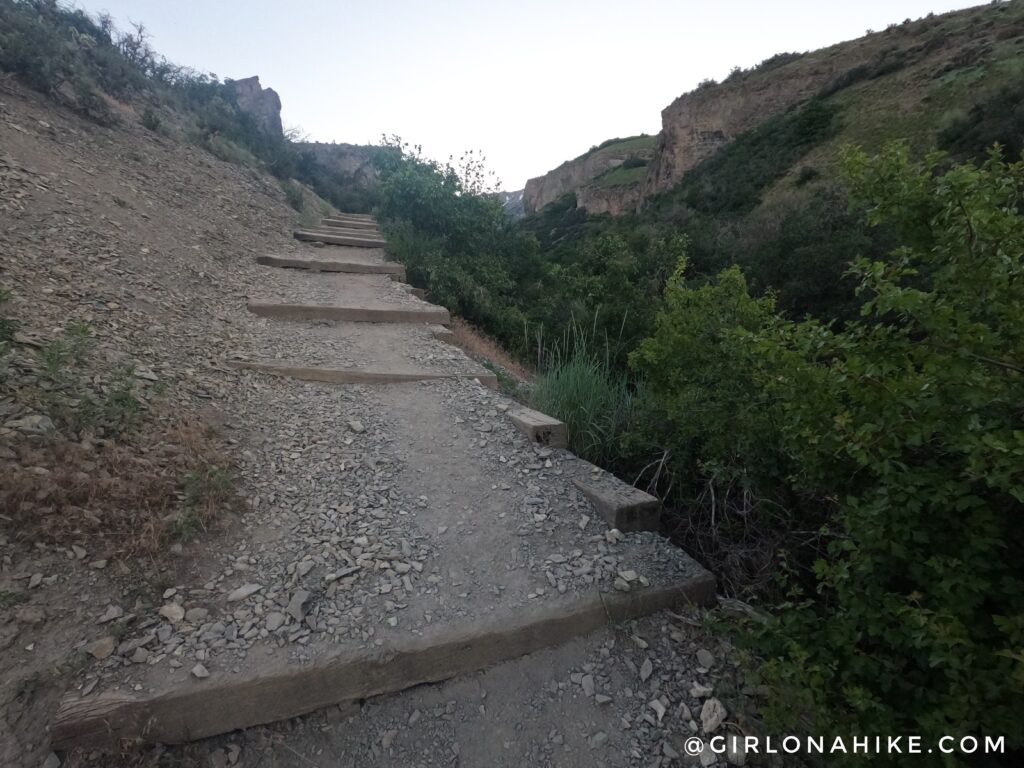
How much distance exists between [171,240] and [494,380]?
4.44 m

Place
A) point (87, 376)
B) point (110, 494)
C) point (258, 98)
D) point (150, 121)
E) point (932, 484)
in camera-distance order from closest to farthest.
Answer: point (932, 484) → point (110, 494) → point (87, 376) → point (150, 121) → point (258, 98)

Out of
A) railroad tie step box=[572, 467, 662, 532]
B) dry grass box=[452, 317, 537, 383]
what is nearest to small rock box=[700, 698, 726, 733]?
railroad tie step box=[572, 467, 662, 532]

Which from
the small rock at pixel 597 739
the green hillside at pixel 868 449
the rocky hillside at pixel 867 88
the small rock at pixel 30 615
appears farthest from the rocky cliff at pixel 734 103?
the small rock at pixel 30 615

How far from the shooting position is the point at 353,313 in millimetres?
5668

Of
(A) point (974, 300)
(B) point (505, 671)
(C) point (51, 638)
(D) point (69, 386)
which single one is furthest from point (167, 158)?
(A) point (974, 300)

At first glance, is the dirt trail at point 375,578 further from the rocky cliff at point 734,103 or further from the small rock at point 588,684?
the rocky cliff at point 734,103

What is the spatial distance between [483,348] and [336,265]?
3051 mm

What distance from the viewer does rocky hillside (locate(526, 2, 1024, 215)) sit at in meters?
15.6

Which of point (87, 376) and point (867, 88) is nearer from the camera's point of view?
point (87, 376)

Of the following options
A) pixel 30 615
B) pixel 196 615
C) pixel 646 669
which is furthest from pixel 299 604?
pixel 646 669

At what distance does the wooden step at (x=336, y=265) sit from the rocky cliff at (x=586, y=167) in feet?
134

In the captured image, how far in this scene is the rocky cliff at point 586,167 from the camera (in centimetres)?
4823

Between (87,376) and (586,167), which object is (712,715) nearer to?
(87,376)

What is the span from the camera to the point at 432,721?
1.75m
